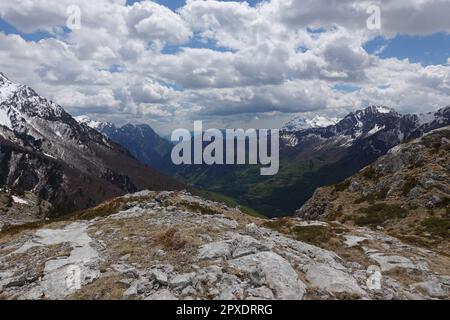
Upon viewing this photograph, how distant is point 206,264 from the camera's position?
79.0 ft

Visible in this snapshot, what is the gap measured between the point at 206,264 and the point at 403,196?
4950cm

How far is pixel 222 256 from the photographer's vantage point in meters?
25.5

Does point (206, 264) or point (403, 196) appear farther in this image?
point (403, 196)

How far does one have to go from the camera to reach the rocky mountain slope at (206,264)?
21531mm

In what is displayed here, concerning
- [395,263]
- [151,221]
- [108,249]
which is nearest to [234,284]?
[108,249]

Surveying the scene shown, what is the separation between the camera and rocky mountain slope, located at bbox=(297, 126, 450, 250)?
2142 inches

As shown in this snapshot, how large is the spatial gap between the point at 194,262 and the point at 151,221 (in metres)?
14.6

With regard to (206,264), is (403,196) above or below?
above

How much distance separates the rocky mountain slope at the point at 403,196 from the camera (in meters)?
54.4

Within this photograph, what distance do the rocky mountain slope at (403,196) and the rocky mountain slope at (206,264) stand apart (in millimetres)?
13475

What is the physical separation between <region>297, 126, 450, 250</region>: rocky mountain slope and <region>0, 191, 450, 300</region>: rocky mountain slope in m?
13.5

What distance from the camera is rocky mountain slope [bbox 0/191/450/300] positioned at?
848 inches

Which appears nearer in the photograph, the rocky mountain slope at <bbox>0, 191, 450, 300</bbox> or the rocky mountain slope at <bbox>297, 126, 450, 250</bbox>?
the rocky mountain slope at <bbox>0, 191, 450, 300</bbox>

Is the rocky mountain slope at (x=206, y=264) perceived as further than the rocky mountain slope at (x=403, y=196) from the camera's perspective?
No
